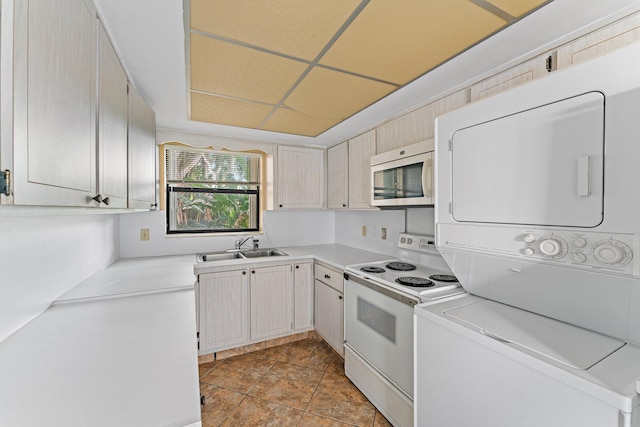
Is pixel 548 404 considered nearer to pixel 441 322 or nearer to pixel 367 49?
pixel 441 322

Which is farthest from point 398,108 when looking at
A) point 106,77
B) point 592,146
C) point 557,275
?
point 106,77

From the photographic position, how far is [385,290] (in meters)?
1.80

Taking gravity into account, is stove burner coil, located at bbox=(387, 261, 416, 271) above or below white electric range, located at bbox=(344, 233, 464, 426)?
above

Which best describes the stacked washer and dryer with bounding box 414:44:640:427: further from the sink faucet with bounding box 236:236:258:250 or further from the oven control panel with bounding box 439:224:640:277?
the sink faucet with bounding box 236:236:258:250

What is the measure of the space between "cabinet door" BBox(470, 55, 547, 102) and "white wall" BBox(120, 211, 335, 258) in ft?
7.75

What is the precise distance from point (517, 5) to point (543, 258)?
1000mm

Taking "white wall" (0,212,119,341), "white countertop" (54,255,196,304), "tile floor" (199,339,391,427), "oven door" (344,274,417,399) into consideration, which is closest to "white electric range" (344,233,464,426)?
"oven door" (344,274,417,399)

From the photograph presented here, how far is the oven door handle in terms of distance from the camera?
161cm

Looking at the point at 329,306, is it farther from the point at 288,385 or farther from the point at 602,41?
the point at 602,41

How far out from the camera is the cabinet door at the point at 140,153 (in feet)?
4.94

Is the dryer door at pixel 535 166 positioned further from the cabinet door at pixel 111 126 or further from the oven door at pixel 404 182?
the cabinet door at pixel 111 126

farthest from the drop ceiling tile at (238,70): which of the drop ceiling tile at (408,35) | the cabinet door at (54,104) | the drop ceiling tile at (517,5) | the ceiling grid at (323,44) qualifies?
the drop ceiling tile at (517,5)

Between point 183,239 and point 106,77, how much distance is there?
2.06m

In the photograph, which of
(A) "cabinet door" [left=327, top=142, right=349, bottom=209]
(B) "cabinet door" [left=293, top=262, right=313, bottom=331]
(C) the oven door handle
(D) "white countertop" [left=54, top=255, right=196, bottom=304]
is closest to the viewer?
(D) "white countertop" [left=54, top=255, right=196, bottom=304]
